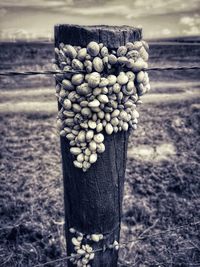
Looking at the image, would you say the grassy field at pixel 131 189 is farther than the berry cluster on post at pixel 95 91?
Yes

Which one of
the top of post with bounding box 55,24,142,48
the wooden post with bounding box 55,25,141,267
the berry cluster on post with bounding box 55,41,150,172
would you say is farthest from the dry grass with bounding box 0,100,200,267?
the top of post with bounding box 55,24,142,48

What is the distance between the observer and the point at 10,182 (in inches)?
160

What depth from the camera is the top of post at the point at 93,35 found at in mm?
1330

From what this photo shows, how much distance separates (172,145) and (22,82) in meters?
6.06

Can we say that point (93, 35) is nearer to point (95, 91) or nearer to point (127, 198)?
point (95, 91)

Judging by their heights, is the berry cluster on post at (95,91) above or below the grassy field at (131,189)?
above

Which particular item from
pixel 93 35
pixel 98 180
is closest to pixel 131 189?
pixel 98 180

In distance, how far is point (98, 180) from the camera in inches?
62.6

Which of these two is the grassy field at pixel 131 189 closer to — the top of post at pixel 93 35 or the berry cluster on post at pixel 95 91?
the berry cluster on post at pixel 95 91

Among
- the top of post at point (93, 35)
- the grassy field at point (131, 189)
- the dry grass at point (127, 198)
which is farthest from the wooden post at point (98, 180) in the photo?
the dry grass at point (127, 198)

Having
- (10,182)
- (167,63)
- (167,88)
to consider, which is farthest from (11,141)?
(167,63)

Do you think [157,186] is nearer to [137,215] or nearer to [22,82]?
[137,215]

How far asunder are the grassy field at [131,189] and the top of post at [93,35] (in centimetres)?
117

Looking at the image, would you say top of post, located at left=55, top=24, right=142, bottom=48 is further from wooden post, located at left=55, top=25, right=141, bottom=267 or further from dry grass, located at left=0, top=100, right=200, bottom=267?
dry grass, located at left=0, top=100, right=200, bottom=267
